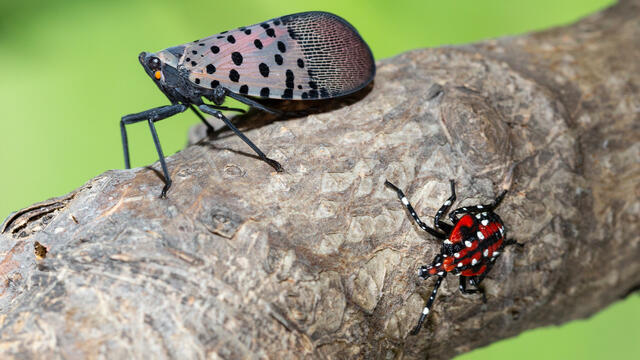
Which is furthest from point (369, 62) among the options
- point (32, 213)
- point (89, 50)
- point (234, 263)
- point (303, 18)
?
point (89, 50)

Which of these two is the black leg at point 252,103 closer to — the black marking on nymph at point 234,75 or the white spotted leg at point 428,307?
the black marking on nymph at point 234,75

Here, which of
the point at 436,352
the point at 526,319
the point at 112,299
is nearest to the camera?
the point at 112,299

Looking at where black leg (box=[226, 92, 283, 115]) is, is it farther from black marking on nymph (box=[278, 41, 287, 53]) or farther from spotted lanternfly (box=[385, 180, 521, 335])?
spotted lanternfly (box=[385, 180, 521, 335])

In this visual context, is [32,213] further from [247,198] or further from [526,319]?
[526,319]

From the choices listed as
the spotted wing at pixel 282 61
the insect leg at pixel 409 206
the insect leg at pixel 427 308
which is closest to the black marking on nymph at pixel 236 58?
the spotted wing at pixel 282 61

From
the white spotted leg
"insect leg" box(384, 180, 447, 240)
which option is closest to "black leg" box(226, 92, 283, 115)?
"insect leg" box(384, 180, 447, 240)

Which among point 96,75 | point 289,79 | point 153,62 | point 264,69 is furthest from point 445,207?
point 96,75

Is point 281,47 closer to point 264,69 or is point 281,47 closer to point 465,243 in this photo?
point 264,69
